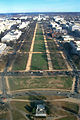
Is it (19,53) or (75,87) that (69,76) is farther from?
(19,53)

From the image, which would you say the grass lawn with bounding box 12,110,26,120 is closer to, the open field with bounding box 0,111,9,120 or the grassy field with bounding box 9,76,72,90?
the open field with bounding box 0,111,9,120

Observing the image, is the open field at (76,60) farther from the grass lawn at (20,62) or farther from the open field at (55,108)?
the open field at (55,108)

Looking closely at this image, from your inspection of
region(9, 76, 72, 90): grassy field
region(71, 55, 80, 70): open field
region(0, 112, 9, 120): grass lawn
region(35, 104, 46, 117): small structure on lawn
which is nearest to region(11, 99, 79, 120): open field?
region(35, 104, 46, 117): small structure on lawn

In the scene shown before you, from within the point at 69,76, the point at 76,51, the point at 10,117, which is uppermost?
the point at 76,51

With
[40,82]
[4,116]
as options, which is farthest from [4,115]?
[40,82]

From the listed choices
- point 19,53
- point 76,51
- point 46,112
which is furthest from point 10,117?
point 76,51

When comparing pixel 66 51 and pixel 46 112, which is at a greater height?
pixel 66 51

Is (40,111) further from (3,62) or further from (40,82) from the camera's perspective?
(3,62)
